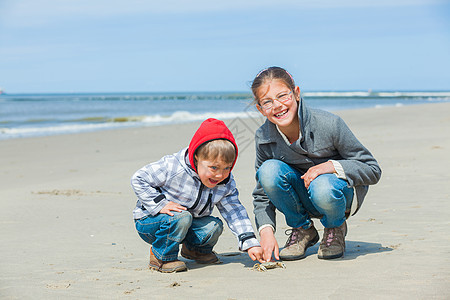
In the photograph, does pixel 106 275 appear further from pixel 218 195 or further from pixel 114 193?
pixel 114 193

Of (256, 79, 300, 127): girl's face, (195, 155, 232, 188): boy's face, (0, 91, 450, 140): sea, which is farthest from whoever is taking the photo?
(0, 91, 450, 140): sea

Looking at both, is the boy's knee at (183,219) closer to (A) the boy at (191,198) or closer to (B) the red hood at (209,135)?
(A) the boy at (191,198)

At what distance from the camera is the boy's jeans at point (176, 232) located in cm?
299

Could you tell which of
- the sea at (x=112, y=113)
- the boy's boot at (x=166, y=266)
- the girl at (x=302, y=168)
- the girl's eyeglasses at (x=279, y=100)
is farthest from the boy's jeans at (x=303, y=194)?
the boy's boot at (x=166, y=266)

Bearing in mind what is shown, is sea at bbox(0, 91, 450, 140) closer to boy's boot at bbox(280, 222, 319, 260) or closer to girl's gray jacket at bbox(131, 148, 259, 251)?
girl's gray jacket at bbox(131, 148, 259, 251)

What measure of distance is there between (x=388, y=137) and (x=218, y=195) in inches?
293

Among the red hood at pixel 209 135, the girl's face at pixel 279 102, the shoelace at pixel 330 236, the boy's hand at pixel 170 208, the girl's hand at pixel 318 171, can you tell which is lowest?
the shoelace at pixel 330 236

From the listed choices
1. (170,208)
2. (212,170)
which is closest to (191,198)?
(170,208)

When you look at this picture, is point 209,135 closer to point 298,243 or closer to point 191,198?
point 191,198

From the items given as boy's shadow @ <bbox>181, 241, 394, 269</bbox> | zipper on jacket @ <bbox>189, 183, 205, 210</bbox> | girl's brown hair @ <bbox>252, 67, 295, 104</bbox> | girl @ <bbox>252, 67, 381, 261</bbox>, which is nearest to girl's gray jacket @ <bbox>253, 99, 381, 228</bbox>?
girl @ <bbox>252, 67, 381, 261</bbox>

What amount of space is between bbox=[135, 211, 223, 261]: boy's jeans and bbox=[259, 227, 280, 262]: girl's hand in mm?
A: 277

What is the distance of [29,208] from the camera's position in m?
5.05

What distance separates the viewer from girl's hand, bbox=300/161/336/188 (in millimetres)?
3018

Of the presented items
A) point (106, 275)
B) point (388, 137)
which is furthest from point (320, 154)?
point (388, 137)
